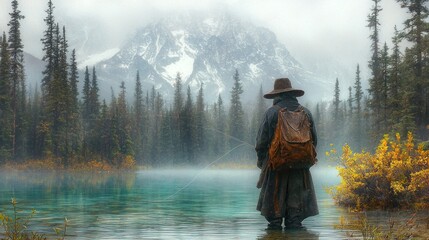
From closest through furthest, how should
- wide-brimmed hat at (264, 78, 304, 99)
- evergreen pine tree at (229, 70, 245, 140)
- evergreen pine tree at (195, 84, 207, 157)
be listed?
wide-brimmed hat at (264, 78, 304, 99)
evergreen pine tree at (195, 84, 207, 157)
evergreen pine tree at (229, 70, 245, 140)

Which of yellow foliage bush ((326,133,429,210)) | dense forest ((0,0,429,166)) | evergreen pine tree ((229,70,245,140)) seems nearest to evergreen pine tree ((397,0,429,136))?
dense forest ((0,0,429,166))

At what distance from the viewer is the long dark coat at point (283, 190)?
1152 centimetres

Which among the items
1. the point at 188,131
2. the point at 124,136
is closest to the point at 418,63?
the point at 124,136

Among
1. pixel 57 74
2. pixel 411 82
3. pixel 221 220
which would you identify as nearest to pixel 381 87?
pixel 411 82

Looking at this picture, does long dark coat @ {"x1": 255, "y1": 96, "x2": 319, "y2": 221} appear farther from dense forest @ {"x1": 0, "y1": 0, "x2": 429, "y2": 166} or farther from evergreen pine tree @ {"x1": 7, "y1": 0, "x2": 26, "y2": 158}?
evergreen pine tree @ {"x1": 7, "y1": 0, "x2": 26, "y2": 158}

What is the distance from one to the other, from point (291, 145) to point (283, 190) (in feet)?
2.94

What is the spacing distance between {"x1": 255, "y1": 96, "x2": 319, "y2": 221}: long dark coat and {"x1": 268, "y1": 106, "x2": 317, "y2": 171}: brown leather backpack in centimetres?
24

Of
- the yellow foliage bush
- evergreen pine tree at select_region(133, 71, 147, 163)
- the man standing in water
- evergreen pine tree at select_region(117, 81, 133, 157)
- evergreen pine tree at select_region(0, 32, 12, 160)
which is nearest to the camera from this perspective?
the man standing in water

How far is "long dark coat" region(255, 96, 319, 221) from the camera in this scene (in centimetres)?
1152

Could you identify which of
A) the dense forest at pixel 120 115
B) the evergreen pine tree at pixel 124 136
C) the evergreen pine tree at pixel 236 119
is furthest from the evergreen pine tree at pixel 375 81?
the evergreen pine tree at pixel 236 119

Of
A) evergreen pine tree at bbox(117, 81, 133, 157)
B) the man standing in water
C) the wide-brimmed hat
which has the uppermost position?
evergreen pine tree at bbox(117, 81, 133, 157)

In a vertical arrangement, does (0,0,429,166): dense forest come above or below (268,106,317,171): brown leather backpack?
above

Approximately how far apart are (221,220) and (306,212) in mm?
3510

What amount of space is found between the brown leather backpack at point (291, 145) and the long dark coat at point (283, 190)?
242 mm
